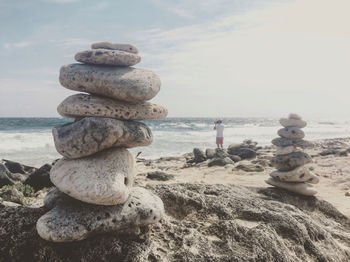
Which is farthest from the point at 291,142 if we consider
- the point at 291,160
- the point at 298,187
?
the point at 298,187

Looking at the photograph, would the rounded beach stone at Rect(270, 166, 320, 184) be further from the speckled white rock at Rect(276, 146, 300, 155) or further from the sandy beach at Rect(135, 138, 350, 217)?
the sandy beach at Rect(135, 138, 350, 217)

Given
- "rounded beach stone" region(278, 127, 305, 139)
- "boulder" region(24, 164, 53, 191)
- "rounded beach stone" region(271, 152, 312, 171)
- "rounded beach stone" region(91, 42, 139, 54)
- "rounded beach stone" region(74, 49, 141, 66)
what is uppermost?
"rounded beach stone" region(91, 42, 139, 54)

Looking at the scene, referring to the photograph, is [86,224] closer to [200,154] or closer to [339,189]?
[339,189]

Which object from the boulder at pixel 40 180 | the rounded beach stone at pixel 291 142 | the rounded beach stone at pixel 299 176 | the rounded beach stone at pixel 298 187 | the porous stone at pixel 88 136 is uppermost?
the porous stone at pixel 88 136

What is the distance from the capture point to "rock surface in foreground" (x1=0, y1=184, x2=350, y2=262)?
136 inches

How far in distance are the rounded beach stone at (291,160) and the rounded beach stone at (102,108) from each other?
5189 millimetres

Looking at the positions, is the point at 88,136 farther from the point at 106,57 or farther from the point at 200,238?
the point at 200,238

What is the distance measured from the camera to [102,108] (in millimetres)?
4234

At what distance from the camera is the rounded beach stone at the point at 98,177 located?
3.65 m

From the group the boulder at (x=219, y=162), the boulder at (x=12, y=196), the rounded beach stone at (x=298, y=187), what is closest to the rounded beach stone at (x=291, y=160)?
the rounded beach stone at (x=298, y=187)

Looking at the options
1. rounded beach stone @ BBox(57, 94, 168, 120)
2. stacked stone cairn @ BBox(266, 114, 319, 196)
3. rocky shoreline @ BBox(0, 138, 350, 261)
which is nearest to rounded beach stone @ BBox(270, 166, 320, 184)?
stacked stone cairn @ BBox(266, 114, 319, 196)

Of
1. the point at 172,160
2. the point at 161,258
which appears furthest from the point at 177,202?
the point at 172,160

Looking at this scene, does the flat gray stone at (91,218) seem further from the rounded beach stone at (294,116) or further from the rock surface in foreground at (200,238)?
the rounded beach stone at (294,116)

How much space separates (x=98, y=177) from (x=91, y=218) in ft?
1.65
